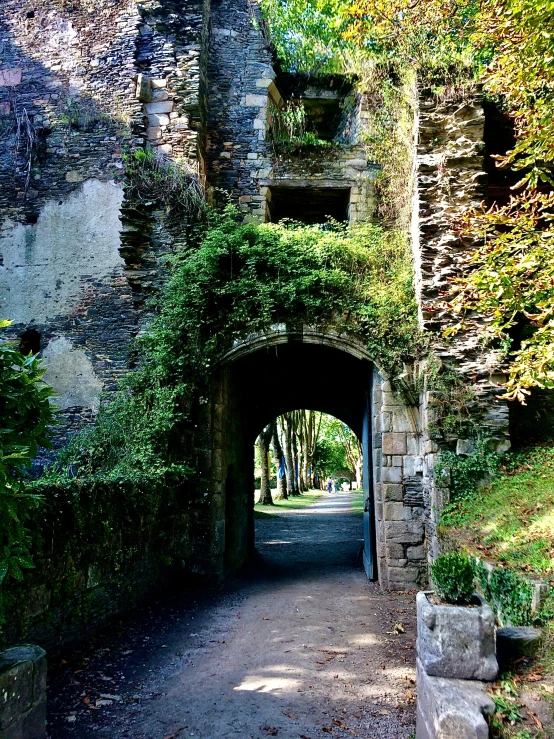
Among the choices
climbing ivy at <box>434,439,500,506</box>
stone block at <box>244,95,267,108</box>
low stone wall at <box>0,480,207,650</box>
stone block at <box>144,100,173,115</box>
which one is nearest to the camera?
low stone wall at <box>0,480,207,650</box>

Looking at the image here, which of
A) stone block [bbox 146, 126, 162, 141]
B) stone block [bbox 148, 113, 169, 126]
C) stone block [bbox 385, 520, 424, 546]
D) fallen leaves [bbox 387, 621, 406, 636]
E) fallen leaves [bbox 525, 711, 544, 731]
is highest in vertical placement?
stone block [bbox 148, 113, 169, 126]

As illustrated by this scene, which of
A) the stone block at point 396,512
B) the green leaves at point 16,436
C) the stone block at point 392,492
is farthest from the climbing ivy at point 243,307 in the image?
the green leaves at point 16,436

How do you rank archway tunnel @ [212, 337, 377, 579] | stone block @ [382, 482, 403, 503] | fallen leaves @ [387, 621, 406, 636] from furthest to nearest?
archway tunnel @ [212, 337, 377, 579] < stone block @ [382, 482, 403, 503] < fallen leaves @ [387, 621, 406, 636]

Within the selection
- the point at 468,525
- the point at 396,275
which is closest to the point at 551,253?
the point at 468,525

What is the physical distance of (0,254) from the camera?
10688 millimetres

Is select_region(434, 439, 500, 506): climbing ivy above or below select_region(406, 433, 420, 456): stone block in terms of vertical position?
below

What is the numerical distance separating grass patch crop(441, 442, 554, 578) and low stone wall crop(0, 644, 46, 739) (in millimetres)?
3448

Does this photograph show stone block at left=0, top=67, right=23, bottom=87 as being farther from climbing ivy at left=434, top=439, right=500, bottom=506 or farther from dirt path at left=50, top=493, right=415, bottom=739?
climbing ivy at left=434, top=439, right=500, bottom=506

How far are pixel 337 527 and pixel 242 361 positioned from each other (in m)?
8.34

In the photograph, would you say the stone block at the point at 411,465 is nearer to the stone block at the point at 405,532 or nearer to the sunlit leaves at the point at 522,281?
the stone block at the point at 405,532

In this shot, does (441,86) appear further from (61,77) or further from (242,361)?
(61,77)

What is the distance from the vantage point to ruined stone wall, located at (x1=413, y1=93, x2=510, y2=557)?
24.9ft

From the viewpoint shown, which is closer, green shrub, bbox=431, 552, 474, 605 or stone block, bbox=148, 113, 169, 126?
green shrub, bbox=431, 552, 474, 605

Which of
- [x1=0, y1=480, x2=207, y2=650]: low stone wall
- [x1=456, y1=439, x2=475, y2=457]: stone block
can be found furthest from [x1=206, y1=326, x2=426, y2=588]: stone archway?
[x1=0, y1=480, x2=207, y2=650]: low stone wall
